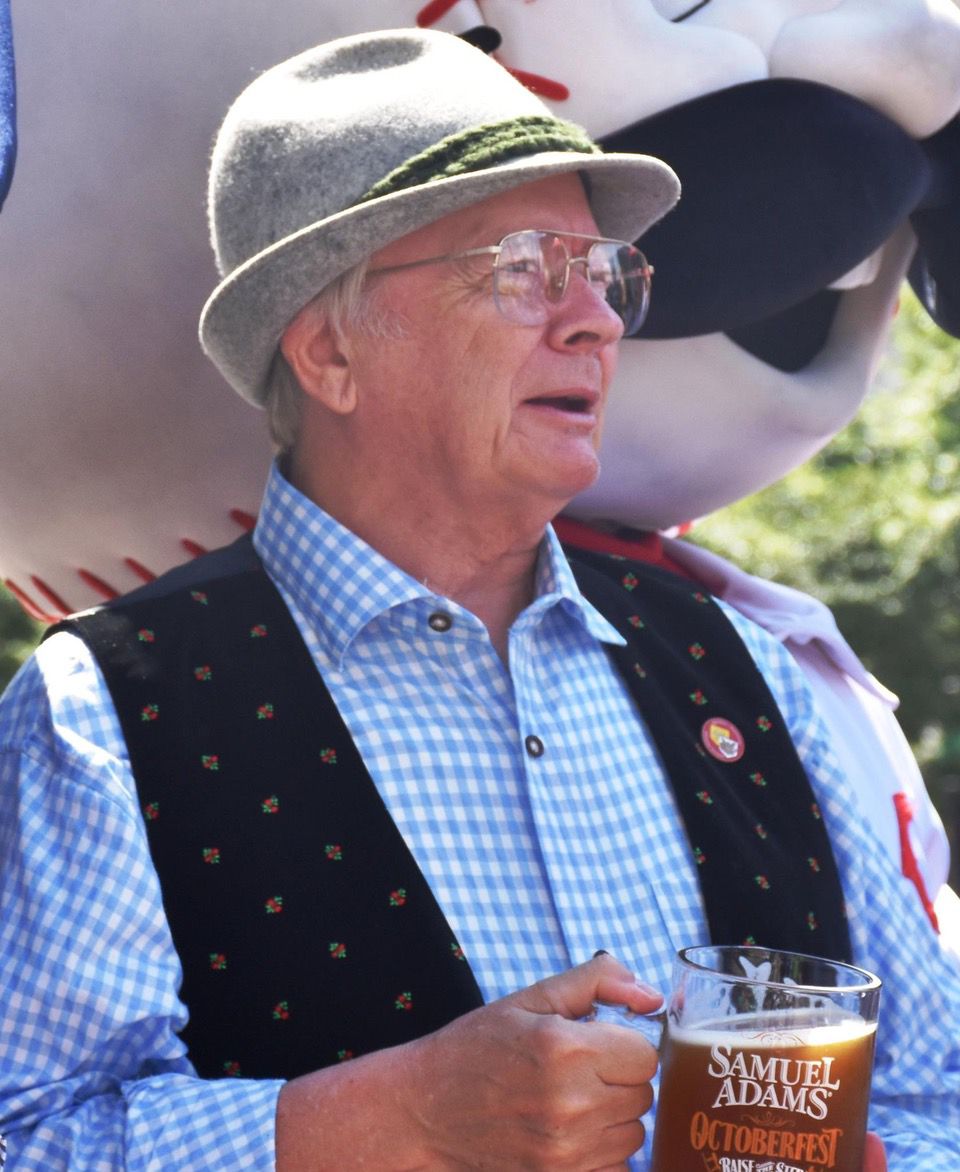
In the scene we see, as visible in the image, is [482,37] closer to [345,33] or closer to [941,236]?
[345,33]

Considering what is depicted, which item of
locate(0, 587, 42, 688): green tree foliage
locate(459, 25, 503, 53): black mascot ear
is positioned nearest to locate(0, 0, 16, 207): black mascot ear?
locate(459, 25, 503, 53): black mascot ear

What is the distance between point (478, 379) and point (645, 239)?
53 cm

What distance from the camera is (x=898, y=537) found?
852 centimetres

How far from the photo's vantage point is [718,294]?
8.16 ft

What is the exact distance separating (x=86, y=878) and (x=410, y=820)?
0.33 m

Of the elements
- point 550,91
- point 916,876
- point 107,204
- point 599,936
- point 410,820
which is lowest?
point 916,876

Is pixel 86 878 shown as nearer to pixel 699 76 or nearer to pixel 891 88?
pixel 699 76

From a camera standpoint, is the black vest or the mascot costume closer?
the black vest

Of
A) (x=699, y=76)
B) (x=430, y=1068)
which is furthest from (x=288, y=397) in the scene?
(x=430, y=1068)

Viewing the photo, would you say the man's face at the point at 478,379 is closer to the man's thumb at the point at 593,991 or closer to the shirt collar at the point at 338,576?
the shirt collar at the point at 338,576

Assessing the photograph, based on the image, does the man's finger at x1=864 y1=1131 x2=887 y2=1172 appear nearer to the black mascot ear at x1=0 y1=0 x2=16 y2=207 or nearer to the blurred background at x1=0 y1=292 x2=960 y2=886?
the black mascot ear at x1=0 y1=0 x2=16 y2=207

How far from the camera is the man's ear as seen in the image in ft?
6.88

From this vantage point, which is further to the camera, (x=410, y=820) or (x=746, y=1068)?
(x=410, y=820)

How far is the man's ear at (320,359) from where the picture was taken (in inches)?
82.5
